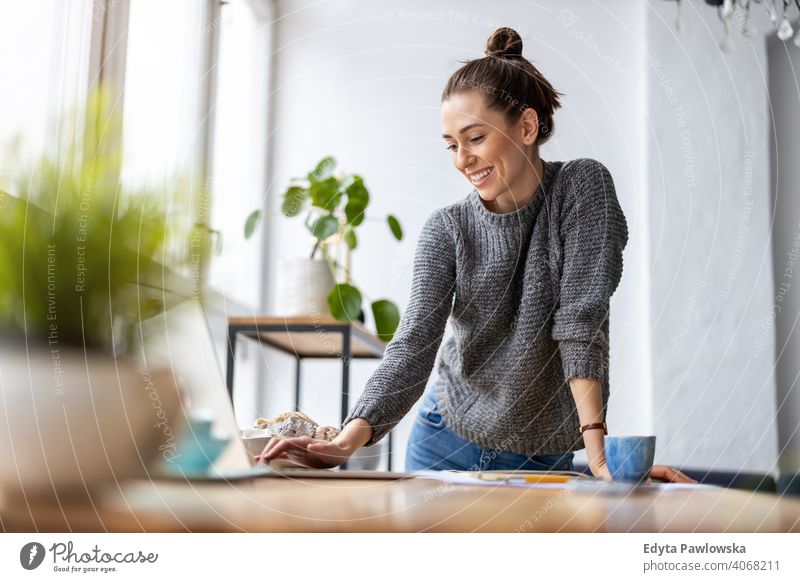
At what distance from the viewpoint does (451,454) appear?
0.94 meters

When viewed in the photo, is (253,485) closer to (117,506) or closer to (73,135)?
(117,506)

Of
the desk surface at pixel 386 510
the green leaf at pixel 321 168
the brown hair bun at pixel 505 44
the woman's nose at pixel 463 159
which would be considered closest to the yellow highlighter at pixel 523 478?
the desk surface at pixel 386 510

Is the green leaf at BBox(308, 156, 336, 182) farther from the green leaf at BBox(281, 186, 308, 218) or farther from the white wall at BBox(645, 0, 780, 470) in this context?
the white wall at BBox(645, 0, 780, 470)

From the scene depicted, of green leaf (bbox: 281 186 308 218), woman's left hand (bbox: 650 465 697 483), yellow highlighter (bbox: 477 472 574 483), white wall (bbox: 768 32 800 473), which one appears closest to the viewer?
yellow highlighter (bbox: 477 472 574 483)

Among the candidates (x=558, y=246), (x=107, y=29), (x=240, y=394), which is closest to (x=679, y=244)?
(x=240, y=394)

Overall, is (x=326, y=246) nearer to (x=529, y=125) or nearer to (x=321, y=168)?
(x=321, y=168)

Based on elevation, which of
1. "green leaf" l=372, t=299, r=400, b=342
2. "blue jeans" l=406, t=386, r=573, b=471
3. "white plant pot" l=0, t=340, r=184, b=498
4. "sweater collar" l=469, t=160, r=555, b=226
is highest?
"sweater collar" l=469, t=160, r=555, b=226

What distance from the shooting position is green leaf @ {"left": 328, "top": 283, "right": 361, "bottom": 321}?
1.44 m

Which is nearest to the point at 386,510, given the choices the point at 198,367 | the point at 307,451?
the point at 198,367

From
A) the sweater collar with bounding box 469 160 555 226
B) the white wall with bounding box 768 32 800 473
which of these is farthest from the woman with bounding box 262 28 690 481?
the white wall with bounding box 768 32 800 473

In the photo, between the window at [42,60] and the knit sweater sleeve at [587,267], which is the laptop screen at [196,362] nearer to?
the window at [42,60]

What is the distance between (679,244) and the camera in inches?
77.3

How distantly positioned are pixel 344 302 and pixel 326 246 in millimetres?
161

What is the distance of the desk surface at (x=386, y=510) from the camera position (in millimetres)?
341
